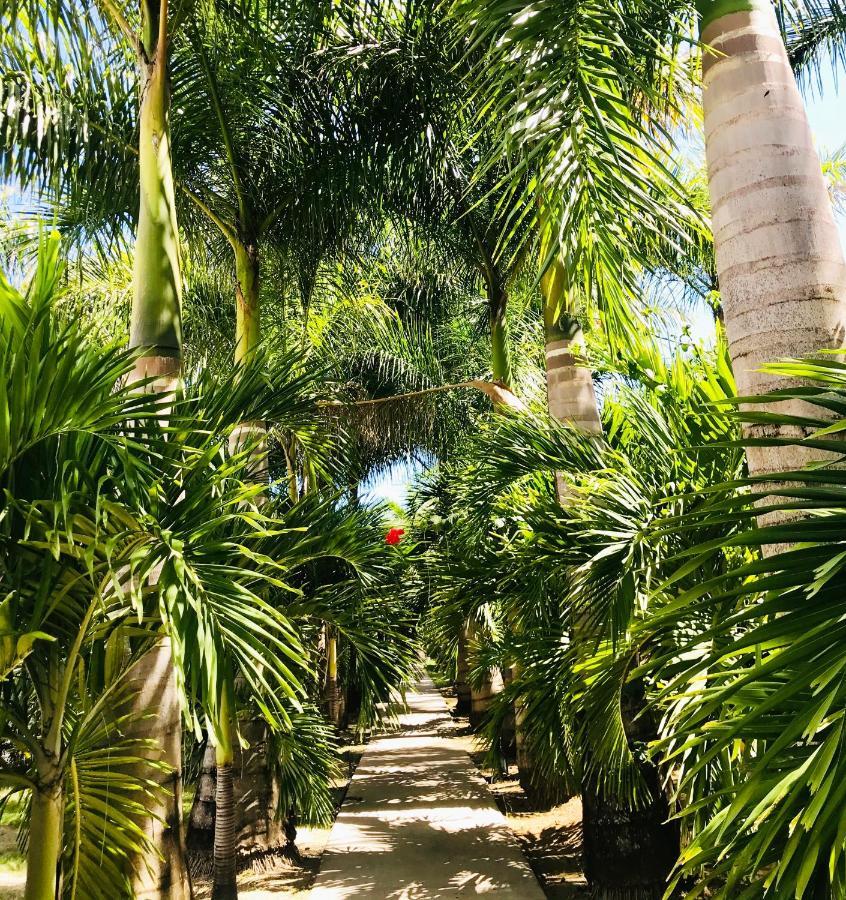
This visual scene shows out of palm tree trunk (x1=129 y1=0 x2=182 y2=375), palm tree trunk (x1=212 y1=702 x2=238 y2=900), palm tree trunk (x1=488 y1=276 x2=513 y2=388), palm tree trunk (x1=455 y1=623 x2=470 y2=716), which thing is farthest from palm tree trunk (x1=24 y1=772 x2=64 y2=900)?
palm tree trunk (x1=455 y1=623 x2=470 y2=716)

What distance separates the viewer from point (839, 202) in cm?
1009

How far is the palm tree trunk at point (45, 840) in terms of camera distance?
2.76 metres

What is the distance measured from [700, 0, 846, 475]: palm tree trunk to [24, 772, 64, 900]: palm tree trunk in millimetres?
2617

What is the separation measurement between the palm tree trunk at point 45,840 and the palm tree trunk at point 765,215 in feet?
8.59

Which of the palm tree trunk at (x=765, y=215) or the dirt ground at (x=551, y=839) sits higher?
the palm tree trunk at (x=765, y=215)

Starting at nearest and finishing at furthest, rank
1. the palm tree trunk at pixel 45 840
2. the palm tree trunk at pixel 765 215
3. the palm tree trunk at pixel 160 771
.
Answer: the palm tree trunk at pixel 765 215
the palm tree trunk at pixel 45 840
the palm tree trunk at pixel 160 771

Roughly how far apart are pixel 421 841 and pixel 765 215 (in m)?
6.51

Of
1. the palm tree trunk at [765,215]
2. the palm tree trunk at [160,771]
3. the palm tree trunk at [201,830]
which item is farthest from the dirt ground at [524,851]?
the palm tree trunk at [765,215]

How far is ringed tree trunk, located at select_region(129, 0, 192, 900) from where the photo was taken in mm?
3496

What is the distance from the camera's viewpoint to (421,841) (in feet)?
23.5

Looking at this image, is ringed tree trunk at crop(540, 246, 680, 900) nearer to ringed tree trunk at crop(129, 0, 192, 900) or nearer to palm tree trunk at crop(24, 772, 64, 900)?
ringed tree trunk at crop(129, 0, 192, 900)

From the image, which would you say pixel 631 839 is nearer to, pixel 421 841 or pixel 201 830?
pixel 421 841

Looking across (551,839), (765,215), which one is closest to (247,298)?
(765,215)

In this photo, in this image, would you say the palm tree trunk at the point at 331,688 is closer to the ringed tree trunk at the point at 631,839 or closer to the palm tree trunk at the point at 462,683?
the palm tree trunk at the point at 462,683
